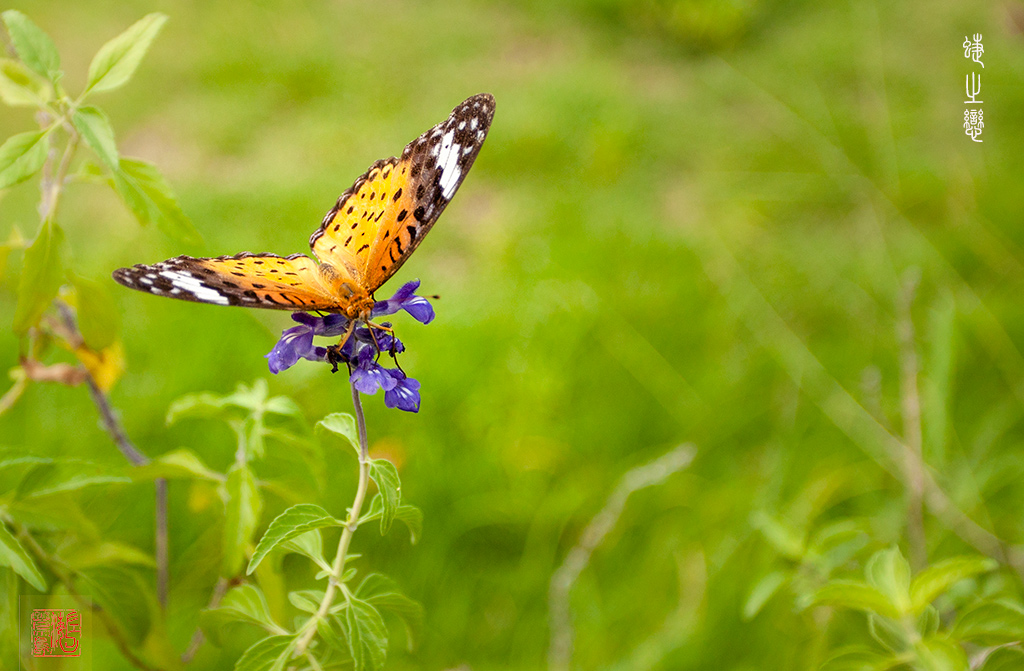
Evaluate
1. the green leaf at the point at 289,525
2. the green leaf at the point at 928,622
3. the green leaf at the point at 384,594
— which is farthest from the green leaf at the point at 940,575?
the green leaf at the point at 289,525

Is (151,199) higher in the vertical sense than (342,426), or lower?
higher

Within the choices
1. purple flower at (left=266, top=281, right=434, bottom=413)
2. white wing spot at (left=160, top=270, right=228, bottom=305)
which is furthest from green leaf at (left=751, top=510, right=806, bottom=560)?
white wing spot at (left=160, top=270, right=228, bottom=305)

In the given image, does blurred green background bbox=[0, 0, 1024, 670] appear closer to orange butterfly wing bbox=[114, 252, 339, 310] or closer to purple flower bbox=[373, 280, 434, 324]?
orange butterfly wing bbox=[114, 252, 339, 310]

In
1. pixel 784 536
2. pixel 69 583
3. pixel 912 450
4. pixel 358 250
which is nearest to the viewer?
pixel 69 583

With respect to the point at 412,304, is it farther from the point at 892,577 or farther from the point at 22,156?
the point at 892,577

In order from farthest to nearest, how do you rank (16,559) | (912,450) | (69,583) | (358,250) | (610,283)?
(610,283) < (912,450) < (358,250) < (69,583) < (16,559)

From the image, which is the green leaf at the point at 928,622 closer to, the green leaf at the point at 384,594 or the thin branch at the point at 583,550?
the thin branch at the point at 583,550

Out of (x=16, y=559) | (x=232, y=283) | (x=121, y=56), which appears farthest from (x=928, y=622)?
(x=121, y=56)
